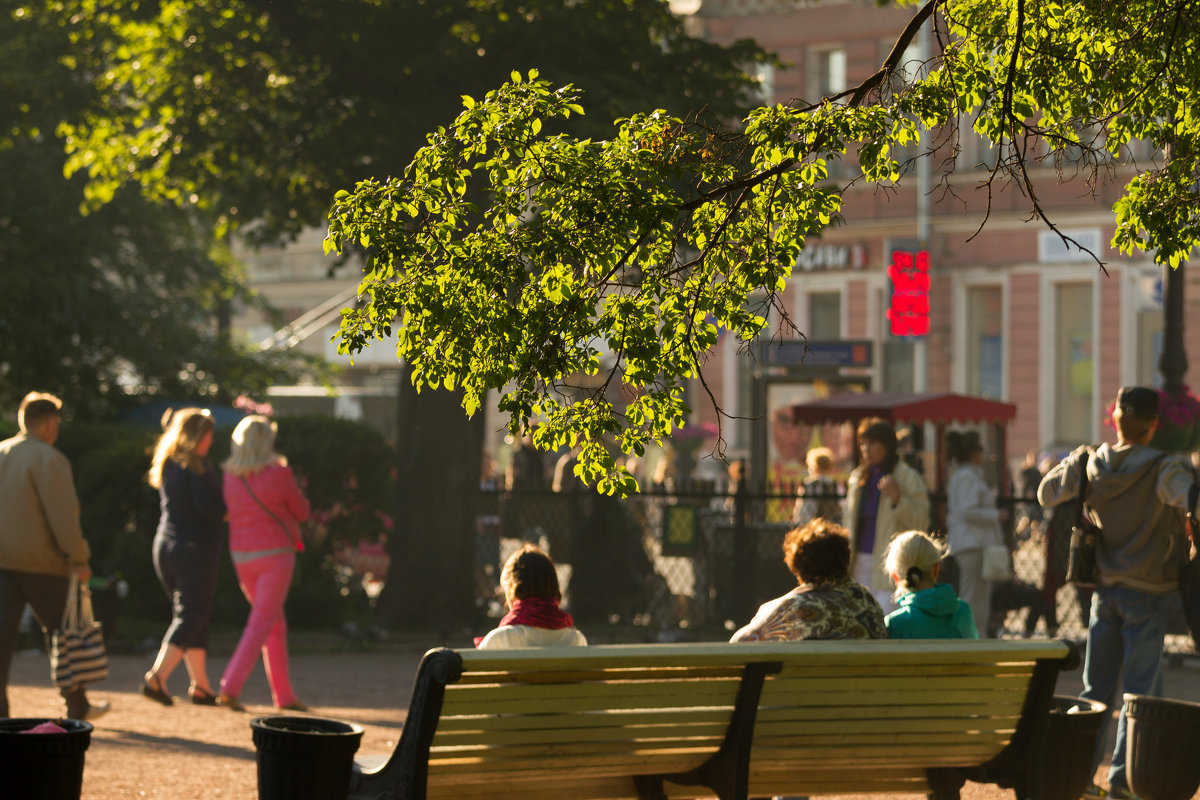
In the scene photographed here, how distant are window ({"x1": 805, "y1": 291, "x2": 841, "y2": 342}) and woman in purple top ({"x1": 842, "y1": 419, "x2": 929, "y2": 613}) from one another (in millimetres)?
29415

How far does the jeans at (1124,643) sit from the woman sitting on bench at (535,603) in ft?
8.44

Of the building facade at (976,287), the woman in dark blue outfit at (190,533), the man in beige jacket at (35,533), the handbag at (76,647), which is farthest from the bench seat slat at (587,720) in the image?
the building facade at (976,287)

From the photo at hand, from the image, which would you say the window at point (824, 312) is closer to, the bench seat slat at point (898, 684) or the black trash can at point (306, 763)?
the bench seat slat at point (898, 684)

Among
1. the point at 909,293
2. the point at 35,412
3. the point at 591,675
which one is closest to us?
the point at 591,675

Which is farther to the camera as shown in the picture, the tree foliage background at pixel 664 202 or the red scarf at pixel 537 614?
the red scarf at pixel 537 614

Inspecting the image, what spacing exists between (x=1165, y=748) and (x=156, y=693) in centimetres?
611

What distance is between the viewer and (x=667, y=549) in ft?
51.9

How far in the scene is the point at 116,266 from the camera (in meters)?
25.1

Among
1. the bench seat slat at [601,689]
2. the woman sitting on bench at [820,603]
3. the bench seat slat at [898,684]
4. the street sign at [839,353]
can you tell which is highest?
the street sign at [839,353]

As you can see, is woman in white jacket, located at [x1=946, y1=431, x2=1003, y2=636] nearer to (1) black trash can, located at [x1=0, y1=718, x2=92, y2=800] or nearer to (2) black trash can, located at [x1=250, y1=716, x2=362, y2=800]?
(2) black trash can, located at [x1=250, y1=716, x2=362, y2=800]

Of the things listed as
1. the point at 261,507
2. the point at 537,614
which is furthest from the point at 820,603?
the point at 261,507

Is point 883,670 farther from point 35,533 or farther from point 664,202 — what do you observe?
point 35,533

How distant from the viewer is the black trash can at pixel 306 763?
18.1ft

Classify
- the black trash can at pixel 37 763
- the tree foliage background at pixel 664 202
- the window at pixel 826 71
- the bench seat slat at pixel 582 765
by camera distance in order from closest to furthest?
the bench seat slat at pixel 582 765 < the black trash can at pixel 37 763 < the tree foliage background at pixel 664 202 < the window at pixel 826 71
